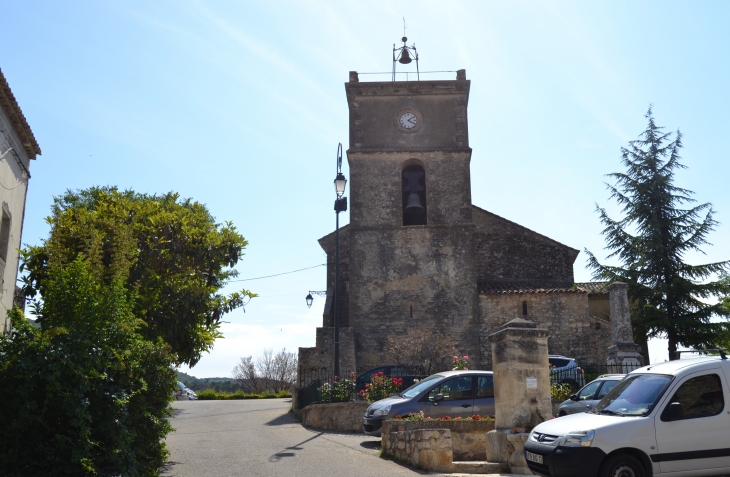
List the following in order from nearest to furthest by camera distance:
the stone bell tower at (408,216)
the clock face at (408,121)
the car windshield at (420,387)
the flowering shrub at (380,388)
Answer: the car windshield at (420,387) → the flowering shrub at (380,388) → the stone bell tower at (408,216) → the clock face at (408,121)

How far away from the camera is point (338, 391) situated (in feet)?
56.1

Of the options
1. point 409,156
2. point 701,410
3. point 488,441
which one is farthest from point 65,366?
point 409,156

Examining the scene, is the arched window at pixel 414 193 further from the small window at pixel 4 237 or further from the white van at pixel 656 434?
the white van at pixel 656 434

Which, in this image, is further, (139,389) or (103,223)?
(103,223)

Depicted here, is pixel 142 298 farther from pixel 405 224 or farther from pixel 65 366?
pixel 405 224

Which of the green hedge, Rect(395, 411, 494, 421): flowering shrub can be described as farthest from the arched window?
Rect(395, 411, 494, 421): flowering shrub

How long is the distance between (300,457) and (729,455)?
6.47 m

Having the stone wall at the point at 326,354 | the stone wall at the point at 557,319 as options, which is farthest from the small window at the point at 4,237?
the stone wall at the point at 557,319

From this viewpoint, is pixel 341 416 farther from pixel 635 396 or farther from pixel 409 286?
pixel 409 286

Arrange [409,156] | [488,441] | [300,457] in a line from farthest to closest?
[409,156]
[300,457]
[488,441]

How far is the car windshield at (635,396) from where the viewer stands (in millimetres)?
8039

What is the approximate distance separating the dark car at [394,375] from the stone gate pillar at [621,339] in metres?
5.34

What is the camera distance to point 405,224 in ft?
90.5

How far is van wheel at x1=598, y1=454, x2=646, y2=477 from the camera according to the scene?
A: 750cm
